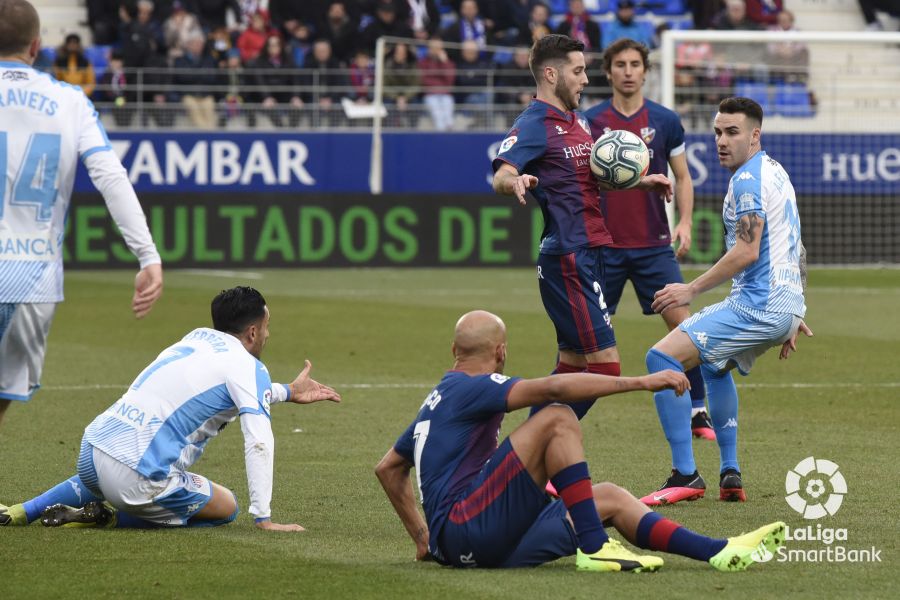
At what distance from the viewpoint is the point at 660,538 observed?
5.60 m

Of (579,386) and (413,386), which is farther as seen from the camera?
(413,386)

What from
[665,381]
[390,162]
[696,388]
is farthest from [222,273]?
[665,381]

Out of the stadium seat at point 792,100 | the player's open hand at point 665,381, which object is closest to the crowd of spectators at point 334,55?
the stadium seat at point 792,100

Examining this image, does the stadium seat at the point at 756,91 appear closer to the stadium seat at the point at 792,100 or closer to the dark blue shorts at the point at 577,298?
the stadium seat at the point at 792,100

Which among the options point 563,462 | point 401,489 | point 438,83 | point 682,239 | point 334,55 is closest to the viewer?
point 563,462

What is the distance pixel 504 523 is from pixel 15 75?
245cm

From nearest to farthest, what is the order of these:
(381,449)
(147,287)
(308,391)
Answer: (147,287) → (308,391) → (381,449)

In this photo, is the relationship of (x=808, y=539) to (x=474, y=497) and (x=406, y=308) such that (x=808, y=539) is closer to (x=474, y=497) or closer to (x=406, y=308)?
(x=474, y=497)

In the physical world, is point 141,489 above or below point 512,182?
below

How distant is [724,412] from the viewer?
7570mm

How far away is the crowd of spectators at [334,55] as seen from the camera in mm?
23984

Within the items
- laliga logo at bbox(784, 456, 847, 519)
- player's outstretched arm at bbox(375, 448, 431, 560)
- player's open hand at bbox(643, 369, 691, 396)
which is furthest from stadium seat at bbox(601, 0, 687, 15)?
player's open hand at bbox(643, 369, 691, 396)

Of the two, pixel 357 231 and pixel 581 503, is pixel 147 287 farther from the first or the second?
pixel 357 231

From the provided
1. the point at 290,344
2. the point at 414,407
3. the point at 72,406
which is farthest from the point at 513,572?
the point at 290,344
